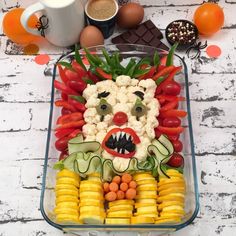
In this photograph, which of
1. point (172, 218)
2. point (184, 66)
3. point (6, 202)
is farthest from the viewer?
point (184, 66)

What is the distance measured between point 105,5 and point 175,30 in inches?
8.6

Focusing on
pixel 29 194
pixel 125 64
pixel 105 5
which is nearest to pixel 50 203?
pixel 29 194

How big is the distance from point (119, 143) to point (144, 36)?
41cm

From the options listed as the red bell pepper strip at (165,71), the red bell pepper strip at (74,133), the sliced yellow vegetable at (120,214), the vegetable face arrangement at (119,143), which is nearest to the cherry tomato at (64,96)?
the vegetable face arrangement at (119,143)

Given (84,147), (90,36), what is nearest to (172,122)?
(84,147)

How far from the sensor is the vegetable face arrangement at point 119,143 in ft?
3.51

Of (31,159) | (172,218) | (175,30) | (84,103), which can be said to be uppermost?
(175,30)

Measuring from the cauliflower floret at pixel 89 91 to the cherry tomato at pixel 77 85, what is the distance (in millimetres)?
25

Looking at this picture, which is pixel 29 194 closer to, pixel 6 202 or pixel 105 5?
pixel 6 202

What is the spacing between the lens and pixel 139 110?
1156mm

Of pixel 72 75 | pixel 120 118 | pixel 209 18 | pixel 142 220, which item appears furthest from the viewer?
pixel 209 18

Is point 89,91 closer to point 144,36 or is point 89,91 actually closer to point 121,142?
point 121,142

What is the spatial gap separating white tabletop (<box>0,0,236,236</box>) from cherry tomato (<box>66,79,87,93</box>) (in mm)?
133

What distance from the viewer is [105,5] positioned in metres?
1.37
